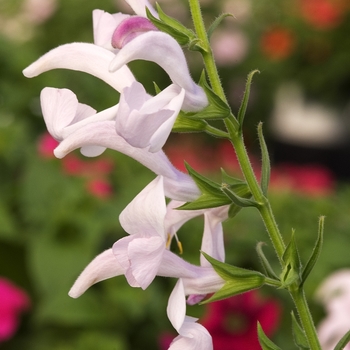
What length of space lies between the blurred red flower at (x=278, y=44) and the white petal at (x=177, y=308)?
3422 millimetres

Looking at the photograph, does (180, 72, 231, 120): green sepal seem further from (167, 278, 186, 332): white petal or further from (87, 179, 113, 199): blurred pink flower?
(87, 179, 113, 199): blurred pink flower

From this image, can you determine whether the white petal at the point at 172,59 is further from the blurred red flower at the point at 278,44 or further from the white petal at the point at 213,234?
the blurred red flower at the point at 278,44

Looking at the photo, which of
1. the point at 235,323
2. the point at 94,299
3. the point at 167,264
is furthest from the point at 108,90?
the point at 167,264

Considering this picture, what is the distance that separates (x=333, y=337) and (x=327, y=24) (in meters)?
2.95

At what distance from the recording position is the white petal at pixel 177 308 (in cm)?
49

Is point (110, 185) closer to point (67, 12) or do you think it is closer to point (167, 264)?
point (167, 264)

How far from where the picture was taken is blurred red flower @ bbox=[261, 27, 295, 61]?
12.6ft

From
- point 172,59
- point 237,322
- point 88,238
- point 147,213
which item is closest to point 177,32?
point 172,59

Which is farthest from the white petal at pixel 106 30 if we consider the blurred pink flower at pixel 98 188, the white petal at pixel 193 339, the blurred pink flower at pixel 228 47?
the blurred pink flower at pixel 228 47


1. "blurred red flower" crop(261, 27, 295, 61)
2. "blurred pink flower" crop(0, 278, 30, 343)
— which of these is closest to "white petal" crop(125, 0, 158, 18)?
"blurred pink flower" crop(0, 278, 30, 343)

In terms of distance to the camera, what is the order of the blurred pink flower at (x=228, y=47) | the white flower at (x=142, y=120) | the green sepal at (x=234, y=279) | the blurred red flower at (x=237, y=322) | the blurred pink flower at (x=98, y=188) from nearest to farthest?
the white flower at (x=142, y=120) → the green sepal at (x=234, y=279) → the blurred red flower at (x=237, y=322) → the blurred pink flower at (x=98, y=188) → the blurred pink flower at (x=228, y=47)

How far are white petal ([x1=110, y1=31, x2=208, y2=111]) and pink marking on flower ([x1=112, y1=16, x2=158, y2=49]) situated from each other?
16 mm

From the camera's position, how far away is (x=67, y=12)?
3.71 metres

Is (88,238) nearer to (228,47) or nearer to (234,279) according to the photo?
(234,279)
